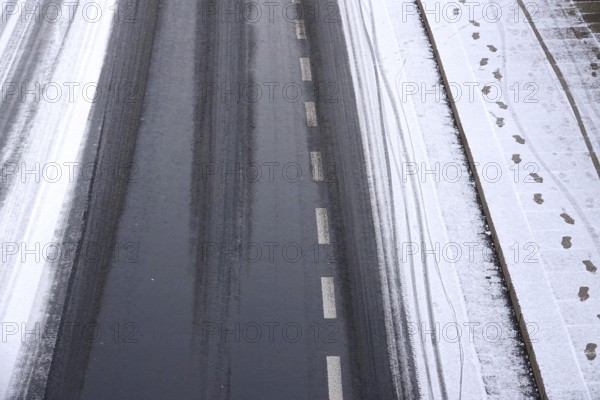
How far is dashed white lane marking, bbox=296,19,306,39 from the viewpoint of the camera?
14.6m

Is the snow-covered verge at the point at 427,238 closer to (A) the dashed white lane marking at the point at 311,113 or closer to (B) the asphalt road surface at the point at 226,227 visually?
(B) the asphalt road surface at the point at 226,227

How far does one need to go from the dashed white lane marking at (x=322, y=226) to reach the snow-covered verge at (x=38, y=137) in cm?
339

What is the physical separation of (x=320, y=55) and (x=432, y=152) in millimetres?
3078

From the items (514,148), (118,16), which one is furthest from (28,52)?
(514,148)

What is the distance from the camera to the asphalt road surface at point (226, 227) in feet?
Answer: 31.1

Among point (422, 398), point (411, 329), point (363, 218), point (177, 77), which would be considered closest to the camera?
point (422, 398)

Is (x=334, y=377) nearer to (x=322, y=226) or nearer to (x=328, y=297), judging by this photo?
(x=328, y=297)

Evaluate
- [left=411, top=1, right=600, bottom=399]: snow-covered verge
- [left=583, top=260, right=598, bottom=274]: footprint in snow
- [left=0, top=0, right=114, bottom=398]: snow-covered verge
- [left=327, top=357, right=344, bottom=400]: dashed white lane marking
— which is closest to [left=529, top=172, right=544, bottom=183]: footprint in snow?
[left=411, top=1, right=600, bottom=399]: snow-covered verge

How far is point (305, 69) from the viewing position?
13.8 m

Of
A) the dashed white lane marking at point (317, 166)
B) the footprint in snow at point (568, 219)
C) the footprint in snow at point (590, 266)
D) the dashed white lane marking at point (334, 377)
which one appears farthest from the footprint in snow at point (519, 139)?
the dashed white lane marking at point (334, 377)

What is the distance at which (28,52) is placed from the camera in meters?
13.9

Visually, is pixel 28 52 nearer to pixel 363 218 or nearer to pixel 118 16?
pixel 118 16

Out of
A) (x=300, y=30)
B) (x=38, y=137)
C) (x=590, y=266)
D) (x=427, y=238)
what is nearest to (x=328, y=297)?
(x=427, y=238)

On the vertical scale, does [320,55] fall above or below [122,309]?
above
